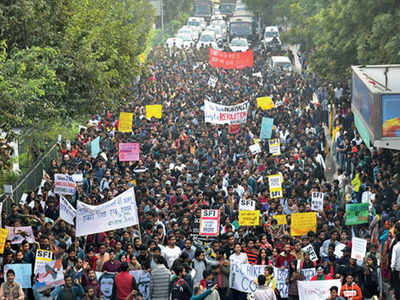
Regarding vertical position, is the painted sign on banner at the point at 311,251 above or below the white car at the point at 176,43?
above

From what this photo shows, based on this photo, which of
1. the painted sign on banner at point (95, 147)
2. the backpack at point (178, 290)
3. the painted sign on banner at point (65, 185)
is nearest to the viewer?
the backpack at point (178, 290)

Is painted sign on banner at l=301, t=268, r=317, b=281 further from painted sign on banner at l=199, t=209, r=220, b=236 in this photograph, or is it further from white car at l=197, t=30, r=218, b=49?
white car at l=197, t=30, r=218, b=49

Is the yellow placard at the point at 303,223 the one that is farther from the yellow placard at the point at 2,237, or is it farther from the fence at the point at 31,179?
the fence at the point at 31,179

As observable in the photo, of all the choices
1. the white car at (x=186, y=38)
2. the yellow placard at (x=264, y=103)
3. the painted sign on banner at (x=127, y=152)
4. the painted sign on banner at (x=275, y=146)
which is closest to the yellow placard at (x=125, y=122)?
the painted sign on banner at (x=127, y=152)

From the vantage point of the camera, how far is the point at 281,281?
13672mm

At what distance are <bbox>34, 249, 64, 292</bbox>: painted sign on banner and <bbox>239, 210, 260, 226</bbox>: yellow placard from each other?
399 cm

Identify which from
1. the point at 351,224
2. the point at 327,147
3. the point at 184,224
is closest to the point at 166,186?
the point at 184,224

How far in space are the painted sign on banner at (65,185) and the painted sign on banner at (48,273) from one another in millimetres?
4991

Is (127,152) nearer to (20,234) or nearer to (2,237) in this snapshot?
(20,234)

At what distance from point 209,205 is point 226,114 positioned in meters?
8.05

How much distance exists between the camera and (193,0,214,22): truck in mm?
70875

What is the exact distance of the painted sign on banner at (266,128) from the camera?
81.1 ft

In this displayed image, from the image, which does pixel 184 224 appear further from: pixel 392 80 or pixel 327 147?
pixel 327 147

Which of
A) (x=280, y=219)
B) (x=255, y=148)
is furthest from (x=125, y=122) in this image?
(x=280, y=219)
